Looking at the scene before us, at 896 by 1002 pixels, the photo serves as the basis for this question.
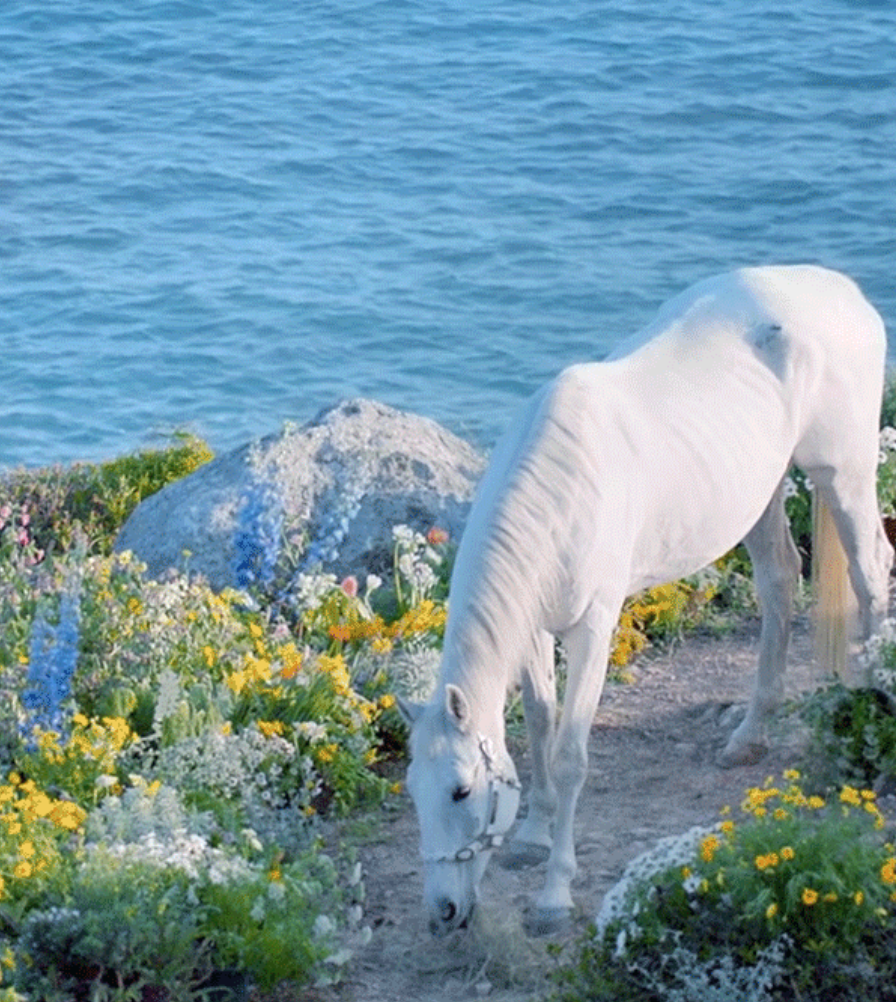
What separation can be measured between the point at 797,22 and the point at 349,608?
16070 mm

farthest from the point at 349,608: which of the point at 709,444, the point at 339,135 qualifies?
the point at 339,135

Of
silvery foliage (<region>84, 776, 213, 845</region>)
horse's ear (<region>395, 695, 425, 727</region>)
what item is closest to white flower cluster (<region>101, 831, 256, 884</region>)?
silvery foliage (<region>84, 776, 213, 845</region>)

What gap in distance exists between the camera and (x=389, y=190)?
18656mm

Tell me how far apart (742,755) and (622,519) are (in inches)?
58.8

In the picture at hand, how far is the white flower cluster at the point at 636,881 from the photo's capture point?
541 cm

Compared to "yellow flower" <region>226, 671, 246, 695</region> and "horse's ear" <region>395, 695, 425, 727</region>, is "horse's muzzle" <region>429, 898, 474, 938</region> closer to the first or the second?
"horse's ear" <region>395, 695, 425, 727</region>

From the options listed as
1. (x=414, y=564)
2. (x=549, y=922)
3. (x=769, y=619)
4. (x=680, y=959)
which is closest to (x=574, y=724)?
(x=549, y=922)

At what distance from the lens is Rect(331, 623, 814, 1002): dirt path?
19.7 ft

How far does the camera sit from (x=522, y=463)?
20.3 feet

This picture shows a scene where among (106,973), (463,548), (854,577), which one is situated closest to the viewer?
(106,973)

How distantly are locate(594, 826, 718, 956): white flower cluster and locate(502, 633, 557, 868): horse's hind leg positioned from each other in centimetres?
108

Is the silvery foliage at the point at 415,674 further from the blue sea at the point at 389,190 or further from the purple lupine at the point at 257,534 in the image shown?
the blue sea at the point at 389,190

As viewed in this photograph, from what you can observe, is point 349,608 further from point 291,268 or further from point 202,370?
point 291,268

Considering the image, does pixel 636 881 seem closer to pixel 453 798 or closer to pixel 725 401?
pixel 453 798
